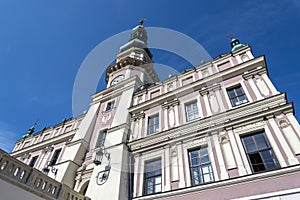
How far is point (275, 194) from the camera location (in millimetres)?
7293

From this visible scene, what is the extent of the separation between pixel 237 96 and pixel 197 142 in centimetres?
398

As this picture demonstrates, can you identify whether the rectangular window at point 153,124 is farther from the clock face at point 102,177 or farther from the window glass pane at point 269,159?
the window glass pane at point 269,159

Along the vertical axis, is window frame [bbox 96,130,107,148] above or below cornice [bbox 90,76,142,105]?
below

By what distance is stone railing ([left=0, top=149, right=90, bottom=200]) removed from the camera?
853cm

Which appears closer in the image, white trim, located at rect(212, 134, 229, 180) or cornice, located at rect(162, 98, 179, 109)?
white trim, located at rect(212, 134, 229, 180)

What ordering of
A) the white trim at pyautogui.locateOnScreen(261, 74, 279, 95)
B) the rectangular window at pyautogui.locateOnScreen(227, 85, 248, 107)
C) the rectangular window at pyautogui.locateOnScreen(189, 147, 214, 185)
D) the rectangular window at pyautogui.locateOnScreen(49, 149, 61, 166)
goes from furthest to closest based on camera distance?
the rectangular window at pyautogui.locateOnScreen(49, 149, 61, 166) < the rectangular window at pyautogui.locateOnScreen(227, 85, 248, 107) < the white trim at pyautogui.locateOnScreen(261, 74, 279, 95) < the rectangular window at pyautogui.locateOnScreen(189, 147, 214, 185)

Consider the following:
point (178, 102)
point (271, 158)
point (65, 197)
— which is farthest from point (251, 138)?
point (65, 197)

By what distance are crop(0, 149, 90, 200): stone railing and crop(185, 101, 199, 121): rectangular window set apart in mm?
8572

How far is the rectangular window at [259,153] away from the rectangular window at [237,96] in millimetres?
2448

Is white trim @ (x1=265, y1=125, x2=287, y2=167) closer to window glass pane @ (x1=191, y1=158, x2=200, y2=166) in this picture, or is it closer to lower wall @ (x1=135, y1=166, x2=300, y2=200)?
lower wall @ (x1=135, y1=166, x2=300, y2=200)

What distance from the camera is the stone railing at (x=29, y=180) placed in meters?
8.53

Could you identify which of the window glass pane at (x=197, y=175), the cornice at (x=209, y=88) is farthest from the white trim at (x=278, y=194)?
the cornice at (x=209, y=88)

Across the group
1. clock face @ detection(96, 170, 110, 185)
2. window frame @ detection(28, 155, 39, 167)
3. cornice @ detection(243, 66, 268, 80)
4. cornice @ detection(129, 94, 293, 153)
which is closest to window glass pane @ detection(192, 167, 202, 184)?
cornice @ detection(129, 94, 293, 153)

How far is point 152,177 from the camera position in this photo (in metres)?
11.2
